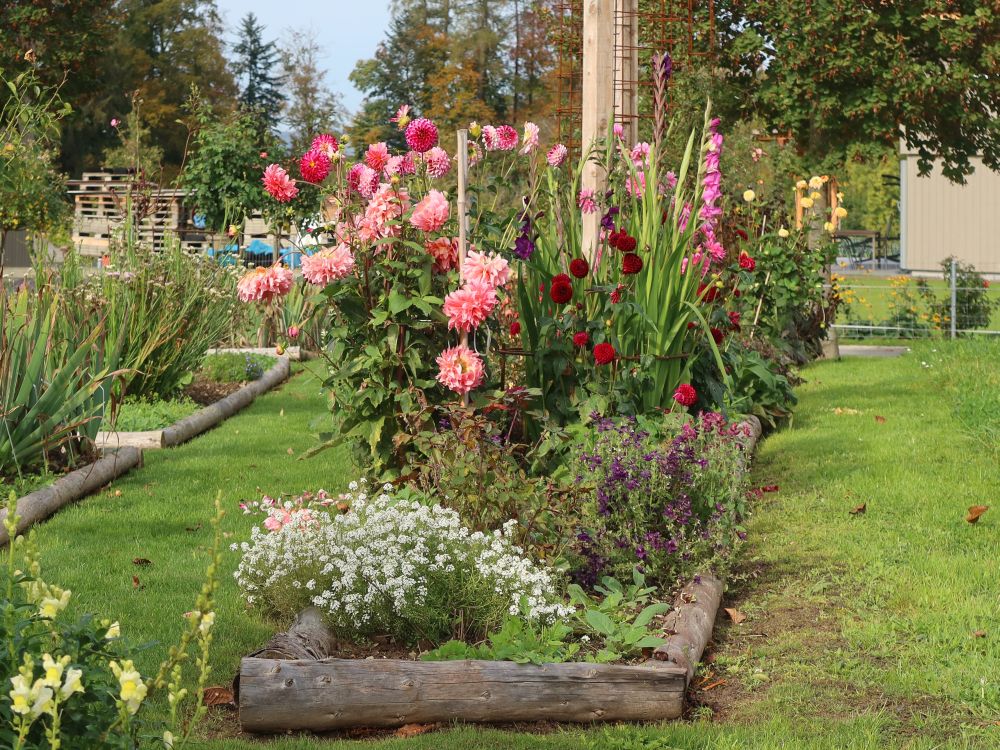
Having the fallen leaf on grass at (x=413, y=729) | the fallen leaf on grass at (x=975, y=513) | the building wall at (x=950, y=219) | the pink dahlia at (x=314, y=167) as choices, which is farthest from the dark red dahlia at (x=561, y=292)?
the building wall at (x=950, y=219)

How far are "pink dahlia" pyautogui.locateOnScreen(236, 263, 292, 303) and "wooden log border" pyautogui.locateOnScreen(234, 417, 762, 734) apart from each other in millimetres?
2200

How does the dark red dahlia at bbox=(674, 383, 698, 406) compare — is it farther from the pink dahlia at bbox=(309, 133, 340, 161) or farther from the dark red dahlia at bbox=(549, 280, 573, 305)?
the pink dahlia at bbox=(309, 133, 340, 161)

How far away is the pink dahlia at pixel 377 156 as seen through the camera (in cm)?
589

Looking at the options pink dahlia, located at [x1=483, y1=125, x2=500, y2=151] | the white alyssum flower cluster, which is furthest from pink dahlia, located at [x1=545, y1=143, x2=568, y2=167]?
the white alyssum flower cluster

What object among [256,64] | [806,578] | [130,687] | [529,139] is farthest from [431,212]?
[256,64]

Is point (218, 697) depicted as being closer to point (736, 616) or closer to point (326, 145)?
point (736, 616)

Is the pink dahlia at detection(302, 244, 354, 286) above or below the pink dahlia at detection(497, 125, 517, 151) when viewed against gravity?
below

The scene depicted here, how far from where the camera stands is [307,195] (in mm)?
17766

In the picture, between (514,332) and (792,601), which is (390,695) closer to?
(792,601)

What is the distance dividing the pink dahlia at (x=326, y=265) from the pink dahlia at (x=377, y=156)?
525 mm

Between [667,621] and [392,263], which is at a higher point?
[392,263]

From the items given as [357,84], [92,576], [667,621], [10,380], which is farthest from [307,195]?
[357,84]

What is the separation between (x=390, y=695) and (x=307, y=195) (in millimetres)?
14668

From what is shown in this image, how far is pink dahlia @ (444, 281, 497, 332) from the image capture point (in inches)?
211
